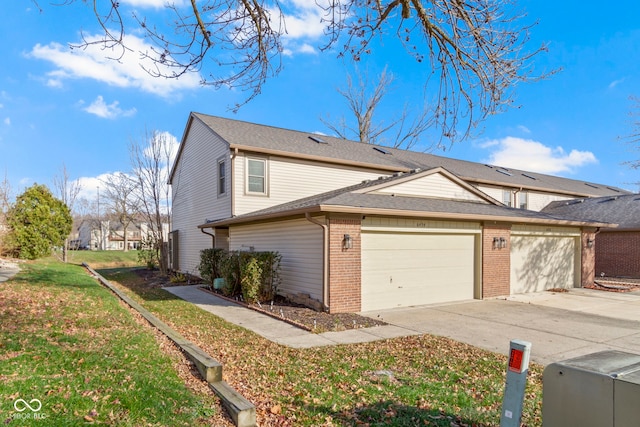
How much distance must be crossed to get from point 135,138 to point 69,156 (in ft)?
29.3

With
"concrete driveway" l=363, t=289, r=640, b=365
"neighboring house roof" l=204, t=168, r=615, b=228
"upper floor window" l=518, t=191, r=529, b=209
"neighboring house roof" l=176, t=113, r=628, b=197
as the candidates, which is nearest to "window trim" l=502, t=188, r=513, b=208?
"neighboring house roof" l=176, t=113, r=628, b=197

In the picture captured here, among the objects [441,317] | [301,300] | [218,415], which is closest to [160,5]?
[218,415]

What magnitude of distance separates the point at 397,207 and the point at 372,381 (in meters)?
5.95

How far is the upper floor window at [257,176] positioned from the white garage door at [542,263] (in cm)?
897

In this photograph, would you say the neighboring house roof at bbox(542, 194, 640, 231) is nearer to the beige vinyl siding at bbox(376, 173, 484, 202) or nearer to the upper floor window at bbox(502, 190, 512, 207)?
the upper floor window at bbox(502, 190, 512, 207)

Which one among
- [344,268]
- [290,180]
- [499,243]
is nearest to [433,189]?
[499,243]

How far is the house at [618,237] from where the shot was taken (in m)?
18.7

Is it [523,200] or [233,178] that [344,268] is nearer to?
[233,178]

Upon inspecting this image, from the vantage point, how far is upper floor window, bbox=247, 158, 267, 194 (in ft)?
46.3

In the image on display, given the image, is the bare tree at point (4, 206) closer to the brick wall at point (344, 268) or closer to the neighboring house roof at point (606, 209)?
the brick wall at point (344, 268)

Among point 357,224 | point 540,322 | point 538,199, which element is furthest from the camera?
point 538,199

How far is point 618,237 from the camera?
19.4 meters

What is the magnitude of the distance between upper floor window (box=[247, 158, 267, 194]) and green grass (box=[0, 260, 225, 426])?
7710mm

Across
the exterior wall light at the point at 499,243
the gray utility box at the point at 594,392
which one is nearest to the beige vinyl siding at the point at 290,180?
the exterior wall light at the point at 499,243
